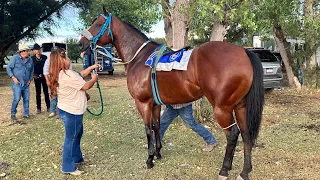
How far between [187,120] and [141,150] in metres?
0.92

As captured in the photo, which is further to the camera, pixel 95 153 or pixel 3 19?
pixel 3 19

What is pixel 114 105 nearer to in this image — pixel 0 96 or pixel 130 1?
pixel 130 1

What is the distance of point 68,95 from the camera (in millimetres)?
4016

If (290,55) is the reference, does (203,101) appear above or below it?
below

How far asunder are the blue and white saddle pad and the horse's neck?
1.55 ft

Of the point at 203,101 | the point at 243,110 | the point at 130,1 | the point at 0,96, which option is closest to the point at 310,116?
the point at 203,101

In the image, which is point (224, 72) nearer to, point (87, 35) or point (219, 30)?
point (87, 35)

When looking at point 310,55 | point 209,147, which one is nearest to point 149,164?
point 209,147

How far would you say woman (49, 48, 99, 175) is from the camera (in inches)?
155

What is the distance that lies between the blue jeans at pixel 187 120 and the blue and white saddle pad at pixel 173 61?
103cm

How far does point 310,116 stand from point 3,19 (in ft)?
53.5

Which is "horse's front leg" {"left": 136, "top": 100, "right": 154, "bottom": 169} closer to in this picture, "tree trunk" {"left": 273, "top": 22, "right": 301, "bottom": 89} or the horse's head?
the horse's head

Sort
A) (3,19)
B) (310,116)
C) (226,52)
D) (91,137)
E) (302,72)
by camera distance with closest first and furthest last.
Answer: (226,52)
(91,137)
(310,116)
(302,72)
(3,19)

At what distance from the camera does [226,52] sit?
3.68m
